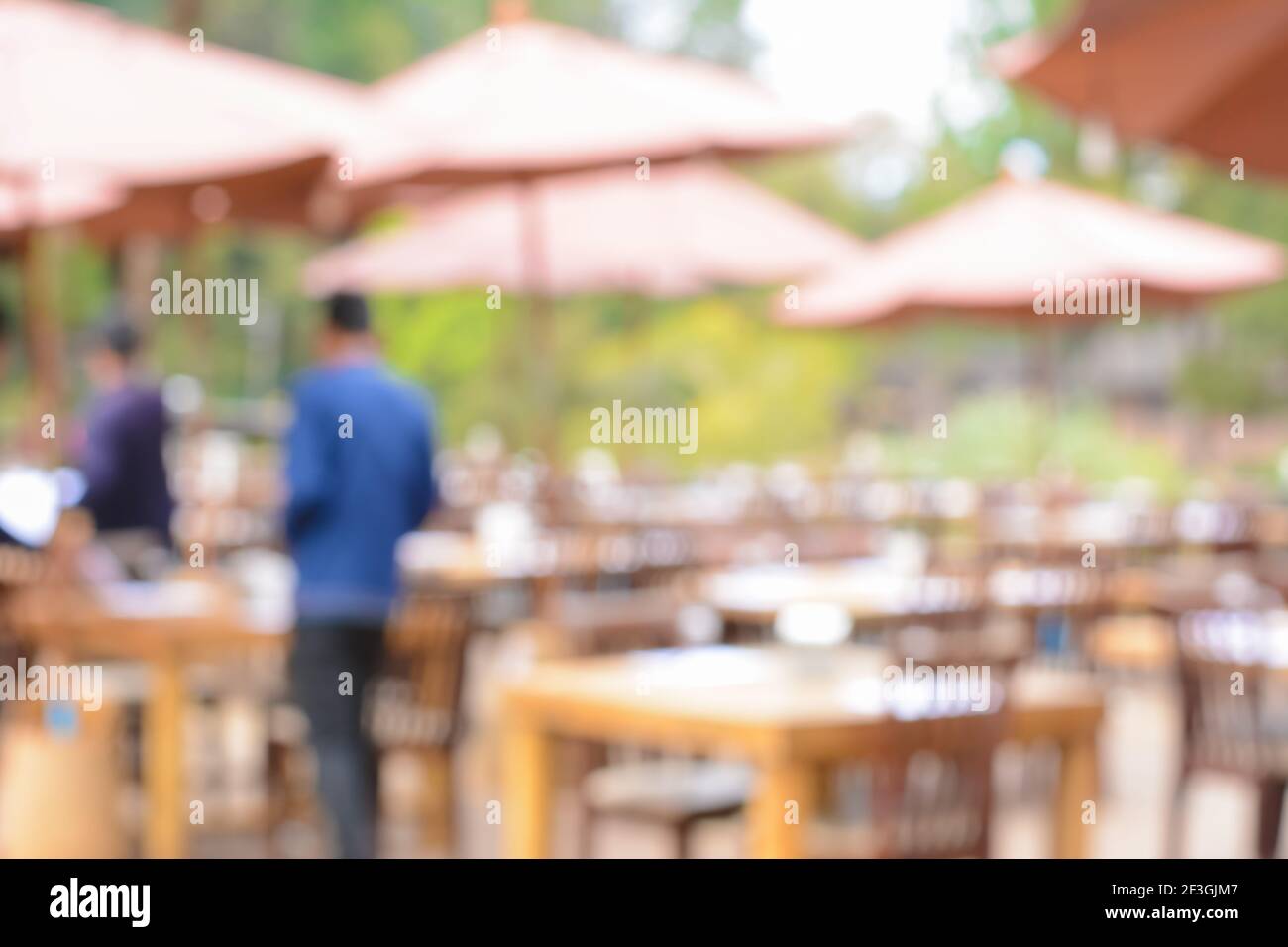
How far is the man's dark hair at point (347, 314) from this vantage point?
19.0 feet

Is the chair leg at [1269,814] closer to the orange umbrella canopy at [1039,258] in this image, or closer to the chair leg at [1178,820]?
the chair leg at [1178,820]

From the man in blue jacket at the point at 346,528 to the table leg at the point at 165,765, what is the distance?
469 mm

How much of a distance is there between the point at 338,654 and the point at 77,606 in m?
0.79

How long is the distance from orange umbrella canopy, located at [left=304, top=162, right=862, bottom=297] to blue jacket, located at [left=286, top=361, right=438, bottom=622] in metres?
3.45

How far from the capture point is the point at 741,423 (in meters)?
22.9

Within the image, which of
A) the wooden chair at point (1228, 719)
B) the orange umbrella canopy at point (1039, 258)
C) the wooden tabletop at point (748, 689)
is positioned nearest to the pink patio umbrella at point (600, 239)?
the orange umbrella canopy at point (1039, 258)

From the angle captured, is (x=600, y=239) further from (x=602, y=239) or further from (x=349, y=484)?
(x=349, y=484)

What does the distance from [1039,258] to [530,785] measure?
454cm

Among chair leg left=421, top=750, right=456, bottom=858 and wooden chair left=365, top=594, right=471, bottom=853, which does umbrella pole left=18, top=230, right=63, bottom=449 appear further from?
chair leg left=421, top=750, right=456, bottom=858

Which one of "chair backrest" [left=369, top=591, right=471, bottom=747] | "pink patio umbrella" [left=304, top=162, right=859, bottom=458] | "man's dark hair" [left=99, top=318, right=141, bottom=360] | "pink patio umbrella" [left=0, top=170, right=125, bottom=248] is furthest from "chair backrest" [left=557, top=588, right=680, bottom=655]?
"pink patio umbrella" [left=304, top=162, right=859, bottom=458]

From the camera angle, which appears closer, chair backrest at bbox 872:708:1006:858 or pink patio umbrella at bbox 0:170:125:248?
chair backrest at bbox 872:708:1006:858

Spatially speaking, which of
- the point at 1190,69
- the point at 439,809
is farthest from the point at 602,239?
the point at 1190,69

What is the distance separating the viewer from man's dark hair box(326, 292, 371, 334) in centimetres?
580

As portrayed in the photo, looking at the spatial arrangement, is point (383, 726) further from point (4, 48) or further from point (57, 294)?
point (57, 294)
